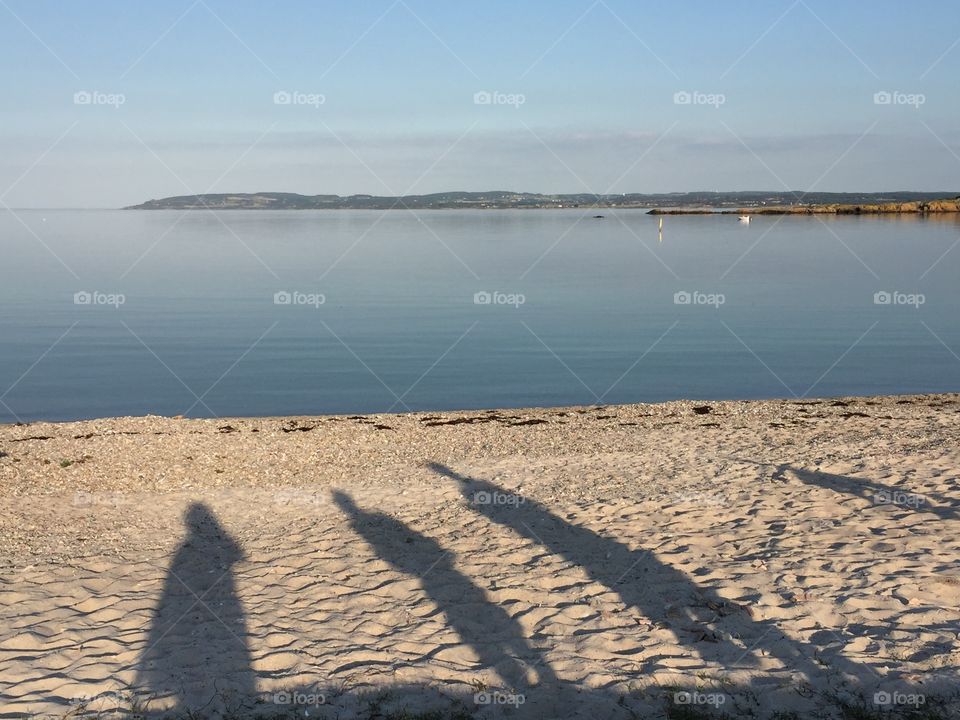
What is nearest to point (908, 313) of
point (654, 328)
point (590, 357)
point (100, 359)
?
point (654, 328)

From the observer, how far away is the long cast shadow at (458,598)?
639 cm

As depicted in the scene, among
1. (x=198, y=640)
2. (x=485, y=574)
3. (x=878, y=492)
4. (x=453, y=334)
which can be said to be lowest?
(x=198, y=640)

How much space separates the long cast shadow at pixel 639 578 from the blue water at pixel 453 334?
390 inches

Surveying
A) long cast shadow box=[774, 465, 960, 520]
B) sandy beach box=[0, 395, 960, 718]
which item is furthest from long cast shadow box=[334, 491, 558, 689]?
long cast shadow box=[774, 465, 960, 520]

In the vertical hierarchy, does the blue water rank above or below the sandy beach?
above

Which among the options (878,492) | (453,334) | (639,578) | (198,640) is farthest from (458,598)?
(453,334)

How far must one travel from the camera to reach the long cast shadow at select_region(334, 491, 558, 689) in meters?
6.39

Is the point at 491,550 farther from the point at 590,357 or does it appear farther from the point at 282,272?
the point at 282,272

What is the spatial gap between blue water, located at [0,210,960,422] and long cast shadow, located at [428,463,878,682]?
32.5 feet

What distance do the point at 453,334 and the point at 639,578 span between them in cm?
2154

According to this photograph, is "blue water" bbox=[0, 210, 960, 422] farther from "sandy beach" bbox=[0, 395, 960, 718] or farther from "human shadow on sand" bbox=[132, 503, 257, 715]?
"human shadow on sand" bbox=[132, 503, 257, 715]

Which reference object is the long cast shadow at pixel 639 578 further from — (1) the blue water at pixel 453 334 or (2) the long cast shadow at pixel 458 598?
(1) the blue water at pixel 453 334

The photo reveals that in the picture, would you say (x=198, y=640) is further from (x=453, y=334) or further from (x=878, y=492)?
(x=453, y=334)

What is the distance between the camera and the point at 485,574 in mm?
8438
